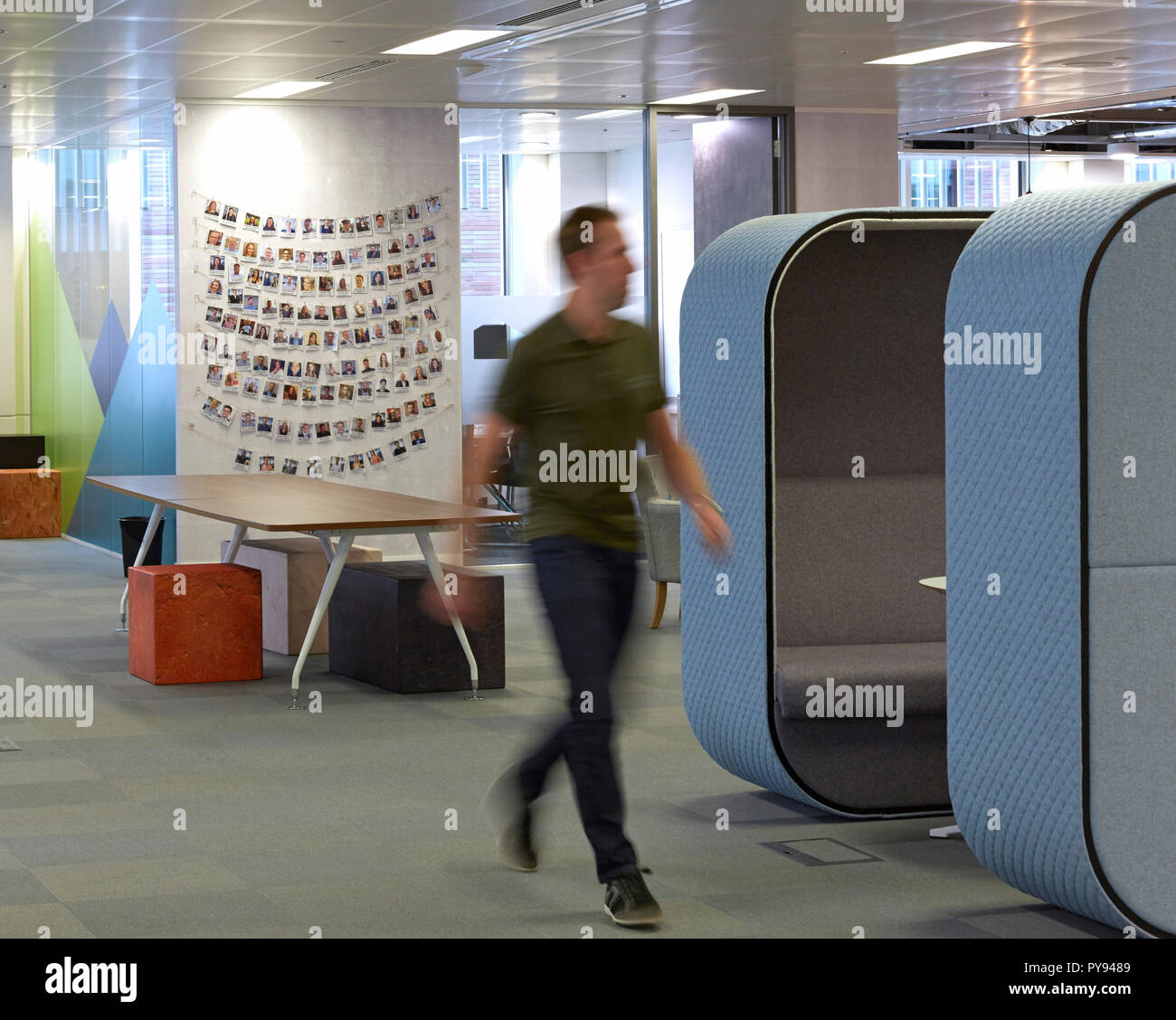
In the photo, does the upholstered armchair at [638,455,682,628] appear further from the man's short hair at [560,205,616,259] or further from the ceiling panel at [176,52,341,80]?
the man's short hair at [560,205,616,259]

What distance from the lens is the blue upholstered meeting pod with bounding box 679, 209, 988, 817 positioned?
5.09 meters

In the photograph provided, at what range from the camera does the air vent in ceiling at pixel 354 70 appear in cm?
968

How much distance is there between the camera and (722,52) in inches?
383

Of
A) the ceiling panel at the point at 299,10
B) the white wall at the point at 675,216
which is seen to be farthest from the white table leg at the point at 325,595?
the white wall at the point at 675,216

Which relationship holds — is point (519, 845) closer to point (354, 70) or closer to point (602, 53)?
point (602, 53)

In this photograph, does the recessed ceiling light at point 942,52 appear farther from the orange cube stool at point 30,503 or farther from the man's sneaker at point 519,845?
the orange cube stool at point 30,503

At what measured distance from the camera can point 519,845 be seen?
4625 millimetres

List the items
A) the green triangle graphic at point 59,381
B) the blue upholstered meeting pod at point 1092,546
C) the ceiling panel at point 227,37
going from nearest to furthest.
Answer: the blue upholstered meeting pod at point 1092,546
the ceiling panel at point 227,37
the green triangle graphic at point 59,381

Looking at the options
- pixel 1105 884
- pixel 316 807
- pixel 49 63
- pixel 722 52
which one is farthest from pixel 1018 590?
pixel 49 63

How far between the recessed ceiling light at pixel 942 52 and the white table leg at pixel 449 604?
439 cm

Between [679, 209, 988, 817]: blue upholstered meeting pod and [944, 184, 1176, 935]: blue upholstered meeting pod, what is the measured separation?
1060 millimetres

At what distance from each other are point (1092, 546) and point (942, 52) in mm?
6614

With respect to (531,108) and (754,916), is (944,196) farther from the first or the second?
(754,916)
